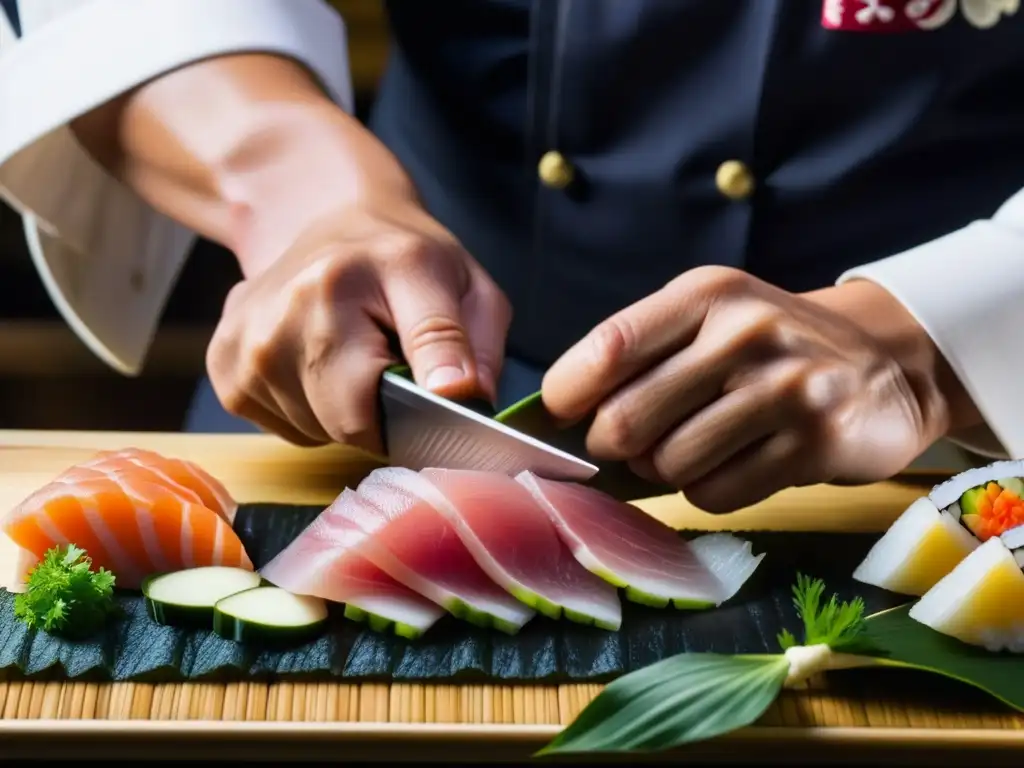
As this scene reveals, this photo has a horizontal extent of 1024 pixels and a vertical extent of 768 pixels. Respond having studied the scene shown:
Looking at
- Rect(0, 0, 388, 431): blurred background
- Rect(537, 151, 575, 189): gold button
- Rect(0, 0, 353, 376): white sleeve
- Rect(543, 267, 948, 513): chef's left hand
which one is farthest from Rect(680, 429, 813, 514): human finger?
Rect(0, 0, 388, 431): blurred background

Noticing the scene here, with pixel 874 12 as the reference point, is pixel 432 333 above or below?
below

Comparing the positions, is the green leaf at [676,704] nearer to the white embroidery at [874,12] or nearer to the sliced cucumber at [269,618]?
the sliced cucumber at [269,618]

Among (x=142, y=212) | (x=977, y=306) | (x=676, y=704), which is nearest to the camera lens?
(x=676, y=704)

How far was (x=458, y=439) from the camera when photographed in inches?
47.6

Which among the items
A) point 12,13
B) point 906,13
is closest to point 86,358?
point 12,13

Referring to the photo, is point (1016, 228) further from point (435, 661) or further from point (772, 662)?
point (435, 661)

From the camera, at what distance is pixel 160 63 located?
147cm

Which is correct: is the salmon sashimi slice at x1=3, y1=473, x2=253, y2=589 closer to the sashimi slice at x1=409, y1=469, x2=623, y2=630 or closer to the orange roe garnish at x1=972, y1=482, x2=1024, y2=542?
the sashimi slice at x1=409, y1=469, x2=623, y2=630

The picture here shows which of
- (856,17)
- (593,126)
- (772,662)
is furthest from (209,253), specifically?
(772,662)

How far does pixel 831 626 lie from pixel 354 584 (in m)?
0.46

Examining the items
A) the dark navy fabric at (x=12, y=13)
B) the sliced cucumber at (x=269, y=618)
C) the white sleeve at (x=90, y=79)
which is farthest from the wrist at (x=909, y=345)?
the dark navy fabric at (x=12, y=13)

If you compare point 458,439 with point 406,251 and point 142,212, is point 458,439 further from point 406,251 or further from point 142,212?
point 142,212

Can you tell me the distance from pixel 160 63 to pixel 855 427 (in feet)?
3.19

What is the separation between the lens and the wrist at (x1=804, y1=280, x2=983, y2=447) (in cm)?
127
